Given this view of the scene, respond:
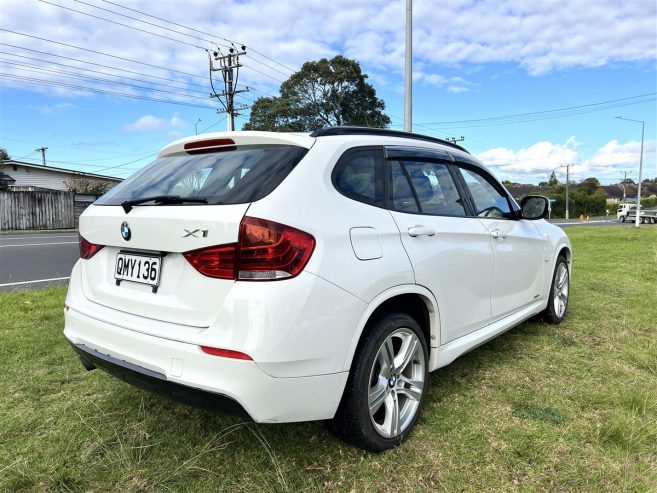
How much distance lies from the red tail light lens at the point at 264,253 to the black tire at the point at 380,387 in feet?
2.00


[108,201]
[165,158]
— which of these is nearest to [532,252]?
[165,158]

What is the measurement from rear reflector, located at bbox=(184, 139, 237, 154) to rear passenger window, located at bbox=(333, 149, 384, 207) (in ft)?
1.96

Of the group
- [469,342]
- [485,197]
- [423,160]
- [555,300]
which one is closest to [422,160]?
[423,160]

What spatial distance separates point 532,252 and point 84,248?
3.44 meters

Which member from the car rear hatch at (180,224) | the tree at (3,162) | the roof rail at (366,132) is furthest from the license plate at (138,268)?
the tree at (3,162)

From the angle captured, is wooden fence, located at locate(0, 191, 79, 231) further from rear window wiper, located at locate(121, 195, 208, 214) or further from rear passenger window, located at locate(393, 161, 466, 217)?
rear passenger window, located at locate(393, 161, 466, 217)

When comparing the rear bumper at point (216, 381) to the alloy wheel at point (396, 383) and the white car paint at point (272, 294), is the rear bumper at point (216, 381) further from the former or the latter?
the alloy wheel at point (396, 383)

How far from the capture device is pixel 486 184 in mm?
3867

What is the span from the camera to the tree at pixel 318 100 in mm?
41812

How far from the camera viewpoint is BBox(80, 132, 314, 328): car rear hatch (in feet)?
6.86

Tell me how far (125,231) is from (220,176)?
0.55 metres

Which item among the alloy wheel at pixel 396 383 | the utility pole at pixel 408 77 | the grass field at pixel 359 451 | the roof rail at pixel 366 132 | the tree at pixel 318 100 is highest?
the tree at pixel 318 100

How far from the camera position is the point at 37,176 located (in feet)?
118

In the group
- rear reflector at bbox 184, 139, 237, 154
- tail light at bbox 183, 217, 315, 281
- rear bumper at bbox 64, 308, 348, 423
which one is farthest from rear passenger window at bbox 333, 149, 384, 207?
rear bumper at bbox 64, 308, 348, 423
